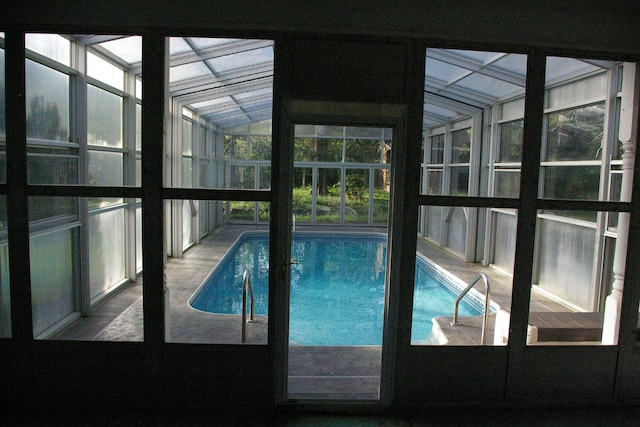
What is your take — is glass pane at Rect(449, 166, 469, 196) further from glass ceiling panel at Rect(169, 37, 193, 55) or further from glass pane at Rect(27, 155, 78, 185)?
glass pane at Rect(27, 155, 78, 185)

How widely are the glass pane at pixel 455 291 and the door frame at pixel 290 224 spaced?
0.87 feet

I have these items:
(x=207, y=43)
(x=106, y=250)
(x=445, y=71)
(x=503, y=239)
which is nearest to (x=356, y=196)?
(x=503, y=239)

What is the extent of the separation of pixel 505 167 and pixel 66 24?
259 inches

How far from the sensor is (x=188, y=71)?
4.52 m

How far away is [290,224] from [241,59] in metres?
1.95

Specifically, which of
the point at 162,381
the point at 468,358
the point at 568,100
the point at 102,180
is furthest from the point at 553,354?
the point at 102,180

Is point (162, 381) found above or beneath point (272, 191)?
beneath

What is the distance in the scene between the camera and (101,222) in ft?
15.6

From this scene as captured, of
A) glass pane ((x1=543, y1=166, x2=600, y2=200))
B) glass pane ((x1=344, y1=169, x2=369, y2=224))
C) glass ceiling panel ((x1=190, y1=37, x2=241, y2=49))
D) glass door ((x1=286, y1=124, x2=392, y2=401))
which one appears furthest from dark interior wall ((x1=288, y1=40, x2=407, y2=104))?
glass pane ((x1=344, y1=169, x2=369, y2=224))

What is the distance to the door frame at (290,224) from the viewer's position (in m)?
2.82

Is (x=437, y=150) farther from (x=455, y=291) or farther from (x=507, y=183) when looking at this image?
(x=455, y=291)

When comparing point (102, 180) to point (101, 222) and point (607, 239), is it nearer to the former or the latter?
point (101, 222)

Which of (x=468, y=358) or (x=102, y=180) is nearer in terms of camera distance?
(x=468, y=358)

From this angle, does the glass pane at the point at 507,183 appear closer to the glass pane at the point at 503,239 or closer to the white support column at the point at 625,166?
the glass pane at the point at 503,239
